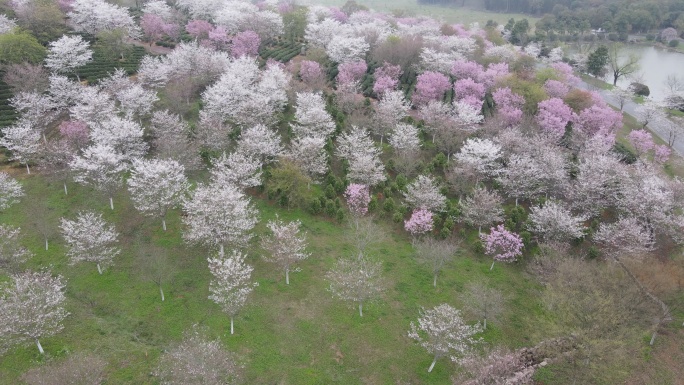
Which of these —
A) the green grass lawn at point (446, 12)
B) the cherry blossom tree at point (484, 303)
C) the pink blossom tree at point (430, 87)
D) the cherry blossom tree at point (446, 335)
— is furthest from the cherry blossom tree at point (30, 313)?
the green grass lawn at point (446, 12)

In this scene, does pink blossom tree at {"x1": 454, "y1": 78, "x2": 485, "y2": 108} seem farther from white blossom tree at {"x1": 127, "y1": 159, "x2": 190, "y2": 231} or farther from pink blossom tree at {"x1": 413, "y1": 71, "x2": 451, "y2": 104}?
white blossom tree at {"x1": 127, "y1": 159, "x2": 190, "y2": 231}

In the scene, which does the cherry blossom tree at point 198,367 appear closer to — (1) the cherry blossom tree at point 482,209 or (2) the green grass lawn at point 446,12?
(1) the cherry blossom tree at point 482,209

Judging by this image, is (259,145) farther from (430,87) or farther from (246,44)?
(246,44)

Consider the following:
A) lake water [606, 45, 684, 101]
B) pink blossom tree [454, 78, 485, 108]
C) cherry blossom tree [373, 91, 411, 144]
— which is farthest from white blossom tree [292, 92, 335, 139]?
lake water [606, 45, 684, 101]

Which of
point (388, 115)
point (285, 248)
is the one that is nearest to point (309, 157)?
point (388, 115)

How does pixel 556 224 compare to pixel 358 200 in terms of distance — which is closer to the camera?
pixel 556 224

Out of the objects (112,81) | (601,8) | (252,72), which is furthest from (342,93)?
(601,8)
